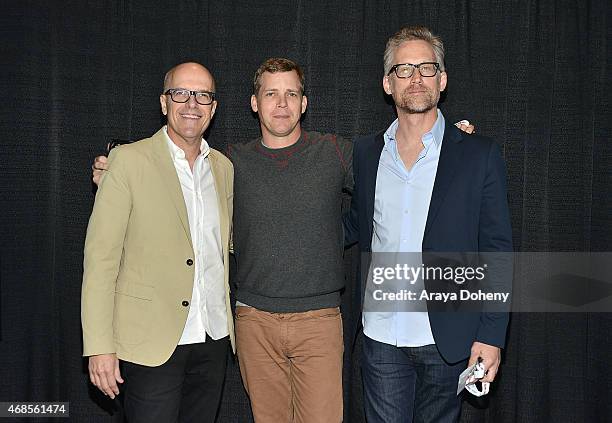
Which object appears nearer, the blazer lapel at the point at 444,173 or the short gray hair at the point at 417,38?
the blazer lapel at the point at 444,173

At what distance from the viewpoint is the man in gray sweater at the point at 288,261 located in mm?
2111

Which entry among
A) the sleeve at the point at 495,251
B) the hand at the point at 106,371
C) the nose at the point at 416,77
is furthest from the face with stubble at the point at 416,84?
the hand at the point at 106,371

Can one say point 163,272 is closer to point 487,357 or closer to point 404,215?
point 404,215

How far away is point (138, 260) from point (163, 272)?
9cm

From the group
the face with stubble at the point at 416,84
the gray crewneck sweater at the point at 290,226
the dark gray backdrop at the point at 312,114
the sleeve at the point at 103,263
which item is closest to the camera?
the sleeve at the point at 103,263

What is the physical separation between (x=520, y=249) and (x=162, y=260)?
165 centimetres

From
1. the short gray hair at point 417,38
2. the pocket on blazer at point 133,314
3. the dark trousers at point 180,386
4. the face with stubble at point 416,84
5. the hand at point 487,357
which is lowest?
the dark trousers at point 180,386

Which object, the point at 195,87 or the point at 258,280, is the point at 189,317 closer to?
the point at 258,280

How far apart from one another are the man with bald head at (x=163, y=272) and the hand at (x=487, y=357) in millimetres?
853

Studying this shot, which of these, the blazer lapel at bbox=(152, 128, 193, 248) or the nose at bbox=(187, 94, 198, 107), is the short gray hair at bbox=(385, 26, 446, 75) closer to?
the nose at bbox=(187, 94, 198, 107)

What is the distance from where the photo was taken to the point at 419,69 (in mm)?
2000

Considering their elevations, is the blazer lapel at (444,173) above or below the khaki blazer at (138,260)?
above

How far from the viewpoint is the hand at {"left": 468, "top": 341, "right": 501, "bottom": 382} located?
6.12ft

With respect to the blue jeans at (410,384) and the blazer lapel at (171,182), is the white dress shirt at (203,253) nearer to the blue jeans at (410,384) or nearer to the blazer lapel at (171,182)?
the blazer lapel at (171,182)
